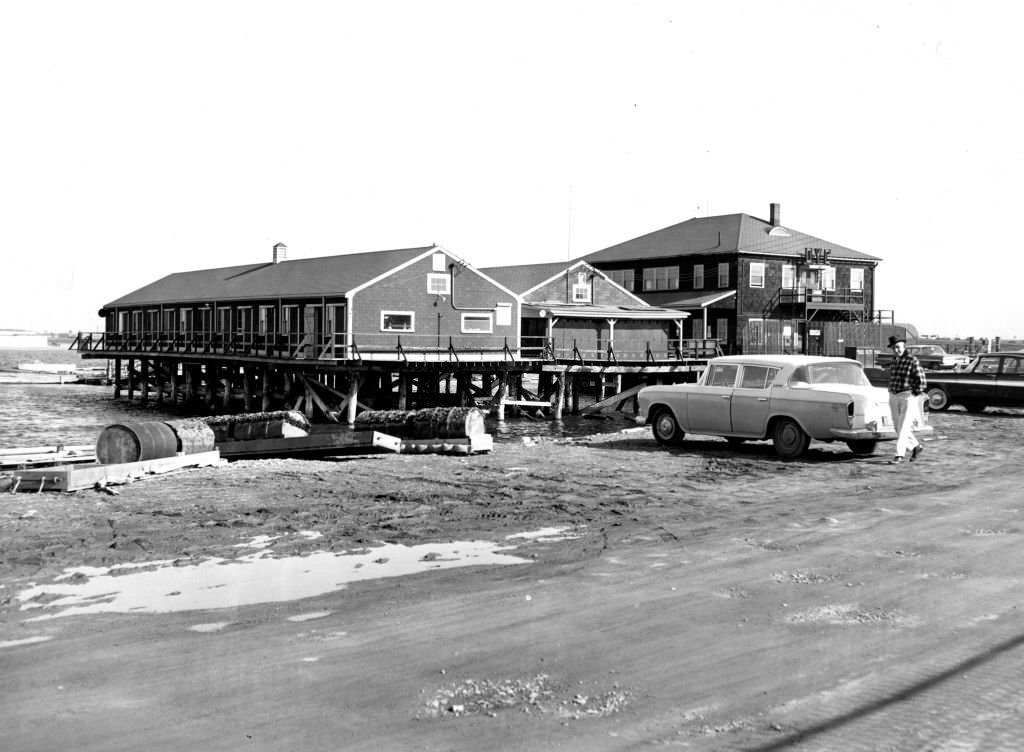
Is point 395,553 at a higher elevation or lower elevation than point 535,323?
lower

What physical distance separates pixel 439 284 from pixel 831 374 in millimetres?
29122

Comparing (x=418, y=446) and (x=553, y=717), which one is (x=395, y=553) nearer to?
(x=553, y=717)

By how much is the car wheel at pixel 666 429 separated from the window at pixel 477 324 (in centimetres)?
2650

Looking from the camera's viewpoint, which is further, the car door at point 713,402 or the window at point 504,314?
the window at point 504,314

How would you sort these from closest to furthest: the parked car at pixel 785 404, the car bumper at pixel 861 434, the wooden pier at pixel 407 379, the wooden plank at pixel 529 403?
the car bumper at pixel 861 434, the parked car at pixel 785 404, the wooden pier at pixel 407 379, the wooden plank at pixel 529 403

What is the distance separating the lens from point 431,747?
17.3 feet

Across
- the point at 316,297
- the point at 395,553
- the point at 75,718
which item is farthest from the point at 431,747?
the point at 316,297

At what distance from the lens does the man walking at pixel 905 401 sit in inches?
687

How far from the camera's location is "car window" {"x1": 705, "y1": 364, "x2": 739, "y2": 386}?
19.1 metres

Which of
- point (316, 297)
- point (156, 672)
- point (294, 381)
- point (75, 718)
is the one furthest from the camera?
point (294, 381)

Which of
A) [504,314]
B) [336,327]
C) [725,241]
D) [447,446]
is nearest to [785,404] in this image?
[447,446]

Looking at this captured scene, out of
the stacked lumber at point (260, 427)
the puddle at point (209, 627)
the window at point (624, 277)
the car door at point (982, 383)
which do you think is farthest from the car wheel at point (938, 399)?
the window at point (624, 277)

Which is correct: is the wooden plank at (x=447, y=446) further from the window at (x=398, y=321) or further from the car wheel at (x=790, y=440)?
the window at (x=398, y=321)

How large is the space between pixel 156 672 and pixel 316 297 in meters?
38.7
